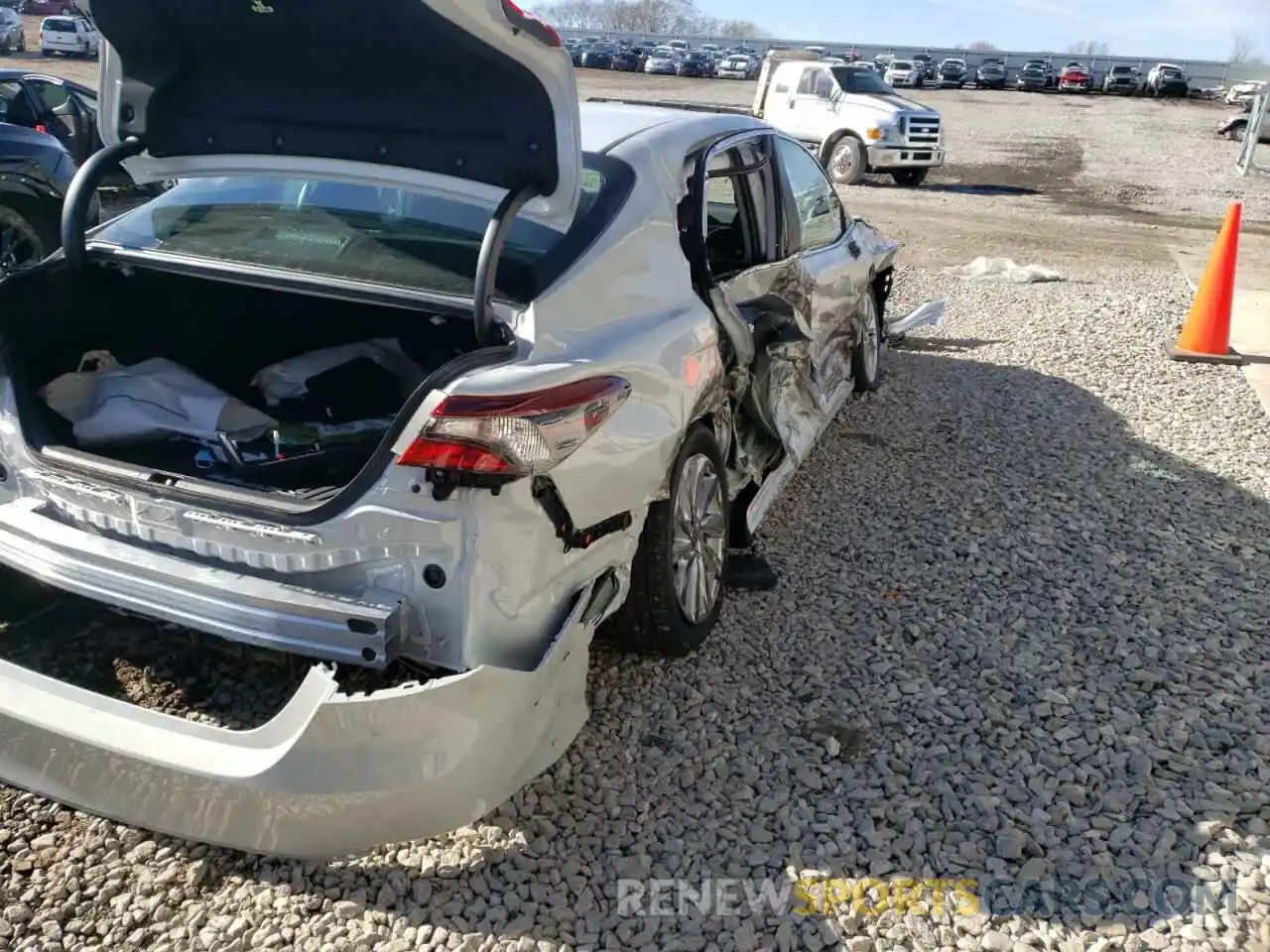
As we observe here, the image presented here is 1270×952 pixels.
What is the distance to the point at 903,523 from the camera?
4.79m

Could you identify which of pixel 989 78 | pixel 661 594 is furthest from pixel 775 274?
pixel 989 78

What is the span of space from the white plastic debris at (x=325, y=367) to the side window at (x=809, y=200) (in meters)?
1.85

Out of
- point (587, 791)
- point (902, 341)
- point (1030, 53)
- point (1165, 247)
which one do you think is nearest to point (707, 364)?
point (587, 791)

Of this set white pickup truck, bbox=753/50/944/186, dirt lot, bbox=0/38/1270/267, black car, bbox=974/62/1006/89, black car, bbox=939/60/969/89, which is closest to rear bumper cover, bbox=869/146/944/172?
white pickup truck, bbox=753/50/944/186

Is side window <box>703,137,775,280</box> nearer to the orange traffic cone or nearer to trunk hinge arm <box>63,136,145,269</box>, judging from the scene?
A: trunk hinge arm <box>63,136,145,269</box>

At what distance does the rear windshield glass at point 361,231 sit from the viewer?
2865mm

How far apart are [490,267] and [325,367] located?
1.10 metres

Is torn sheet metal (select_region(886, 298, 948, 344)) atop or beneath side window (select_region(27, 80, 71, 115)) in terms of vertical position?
beneath

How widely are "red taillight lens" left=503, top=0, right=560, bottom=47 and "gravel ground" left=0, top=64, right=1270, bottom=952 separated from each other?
181 centimetres

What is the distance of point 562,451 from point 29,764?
1423mm

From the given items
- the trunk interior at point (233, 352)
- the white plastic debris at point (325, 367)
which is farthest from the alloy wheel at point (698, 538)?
the white plastic debris at point (325, 367)

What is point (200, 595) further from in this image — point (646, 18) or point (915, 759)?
point (646, 18)

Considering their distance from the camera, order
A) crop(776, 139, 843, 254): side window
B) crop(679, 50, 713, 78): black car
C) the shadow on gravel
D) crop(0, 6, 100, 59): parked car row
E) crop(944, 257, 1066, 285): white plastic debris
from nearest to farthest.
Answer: the shadow on gravel < crop(776, 139, 843, 254): side window < crop(944, 257, 1066, 285): white plastic debris < crop(0, 6, 100, 59): parked car row < crop(679, 50, 713, 78): black car

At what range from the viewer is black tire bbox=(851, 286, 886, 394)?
6.11 meters
